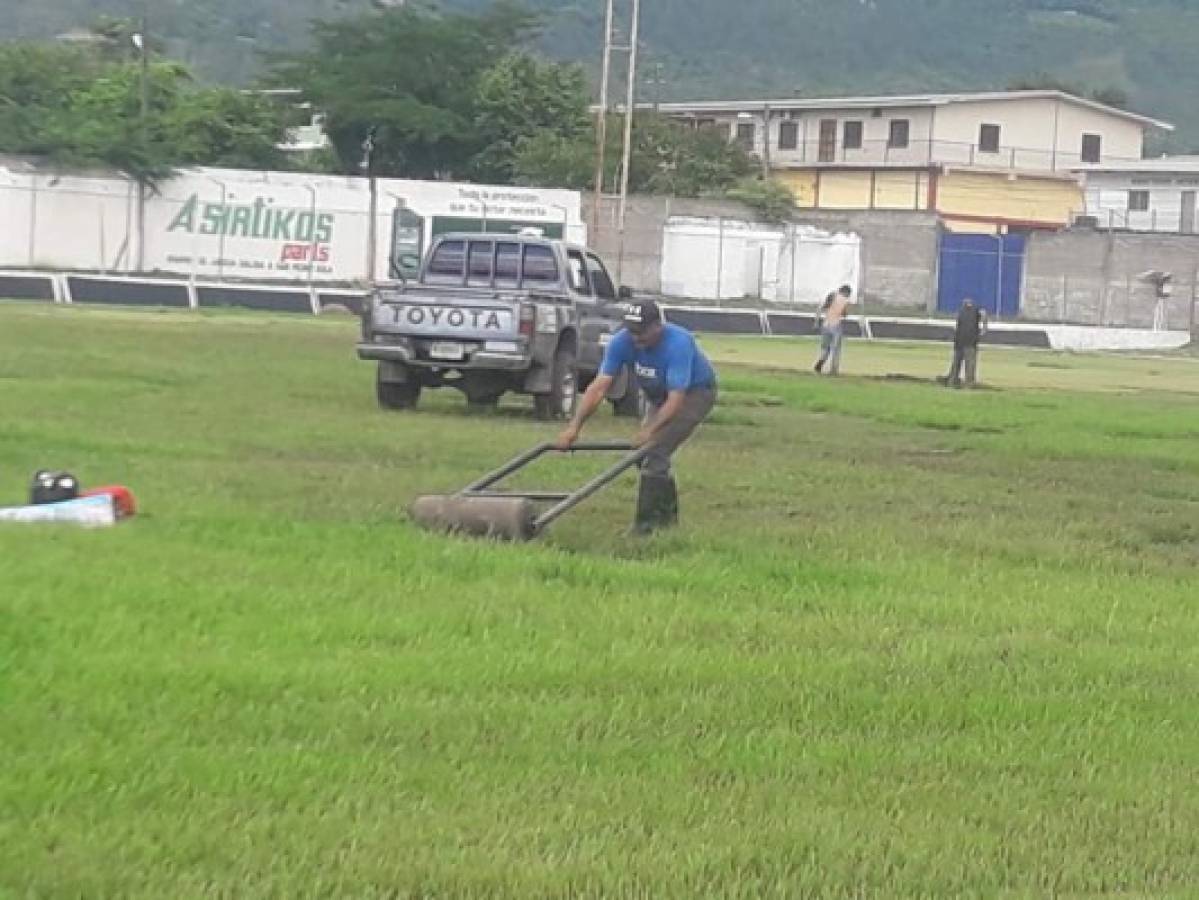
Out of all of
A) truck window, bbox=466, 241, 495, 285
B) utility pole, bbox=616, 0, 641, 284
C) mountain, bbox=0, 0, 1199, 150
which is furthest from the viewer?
mountain, bbox=0, 0, 1199, 150

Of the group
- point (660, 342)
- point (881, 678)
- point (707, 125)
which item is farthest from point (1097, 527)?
point (707, 125)

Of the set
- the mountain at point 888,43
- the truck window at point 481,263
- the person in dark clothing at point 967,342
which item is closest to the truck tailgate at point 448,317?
the truck window at point 481,263

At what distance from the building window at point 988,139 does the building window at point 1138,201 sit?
255 inches

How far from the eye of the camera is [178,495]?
575 inches

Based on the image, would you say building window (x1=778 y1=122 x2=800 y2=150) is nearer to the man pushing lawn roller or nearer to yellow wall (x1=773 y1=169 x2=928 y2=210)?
yellow wall (x1=773 y1=169 x2=928 y2=210)

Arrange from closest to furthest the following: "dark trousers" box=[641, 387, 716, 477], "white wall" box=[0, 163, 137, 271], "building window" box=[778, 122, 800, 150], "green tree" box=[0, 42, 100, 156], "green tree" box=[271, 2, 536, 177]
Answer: "dark trousers" box=[641, 387, 716, 477] < "white wall" box=[0, 163, 137, 271] < "green tree" box=[0, 42, 100, 156] < "green tree" box=[271, 2, 536, 177] < "building window" box=[778, 122, 800, 150]

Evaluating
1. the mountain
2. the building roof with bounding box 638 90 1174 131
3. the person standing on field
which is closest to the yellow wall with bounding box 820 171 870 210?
the building roof with bounding box 638 90 1174 131

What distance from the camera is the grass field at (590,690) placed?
658cm

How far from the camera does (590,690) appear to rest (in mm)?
8922

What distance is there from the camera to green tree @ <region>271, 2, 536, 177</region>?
282ft

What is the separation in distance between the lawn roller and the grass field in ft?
0.88

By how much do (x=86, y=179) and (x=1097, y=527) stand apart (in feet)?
163

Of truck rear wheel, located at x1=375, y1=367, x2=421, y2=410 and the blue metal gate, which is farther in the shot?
the blue metal gate

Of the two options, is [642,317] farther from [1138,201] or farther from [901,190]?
[1138,201]
